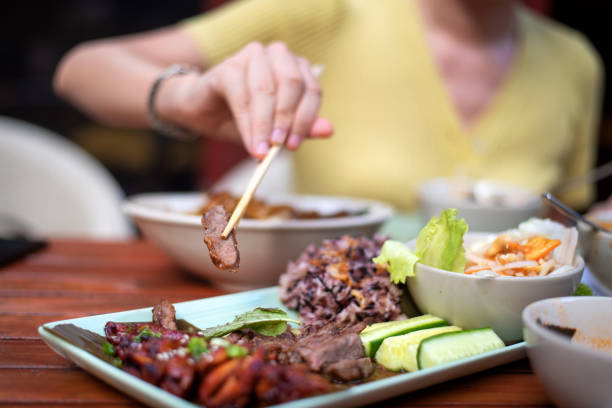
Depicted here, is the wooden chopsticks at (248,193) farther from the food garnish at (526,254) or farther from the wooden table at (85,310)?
the food garnish at (526,254)

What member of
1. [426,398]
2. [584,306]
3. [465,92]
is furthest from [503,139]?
[426,398]

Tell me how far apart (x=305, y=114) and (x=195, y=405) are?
0.76 m

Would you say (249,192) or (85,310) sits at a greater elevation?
(249,192)

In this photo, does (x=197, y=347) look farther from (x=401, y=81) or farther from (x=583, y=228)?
(x=401, y=81)

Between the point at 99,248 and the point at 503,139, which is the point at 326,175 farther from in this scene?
the point at 99,248

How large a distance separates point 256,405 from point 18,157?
2812 mm

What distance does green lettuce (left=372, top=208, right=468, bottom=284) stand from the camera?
→ 1.03m

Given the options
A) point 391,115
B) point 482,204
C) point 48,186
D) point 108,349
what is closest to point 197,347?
point 108,349

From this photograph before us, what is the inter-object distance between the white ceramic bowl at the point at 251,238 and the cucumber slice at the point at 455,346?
19.2 inches

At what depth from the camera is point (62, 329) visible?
2.82 feet

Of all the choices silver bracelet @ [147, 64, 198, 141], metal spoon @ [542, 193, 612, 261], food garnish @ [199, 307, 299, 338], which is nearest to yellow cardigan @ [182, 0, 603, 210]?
silver bracelet @ [147, 64, 198, 141]

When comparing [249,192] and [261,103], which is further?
[261,103]

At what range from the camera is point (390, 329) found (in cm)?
95

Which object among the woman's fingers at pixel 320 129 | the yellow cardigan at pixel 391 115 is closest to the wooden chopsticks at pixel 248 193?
the woman's fingers at pixel 320 129
